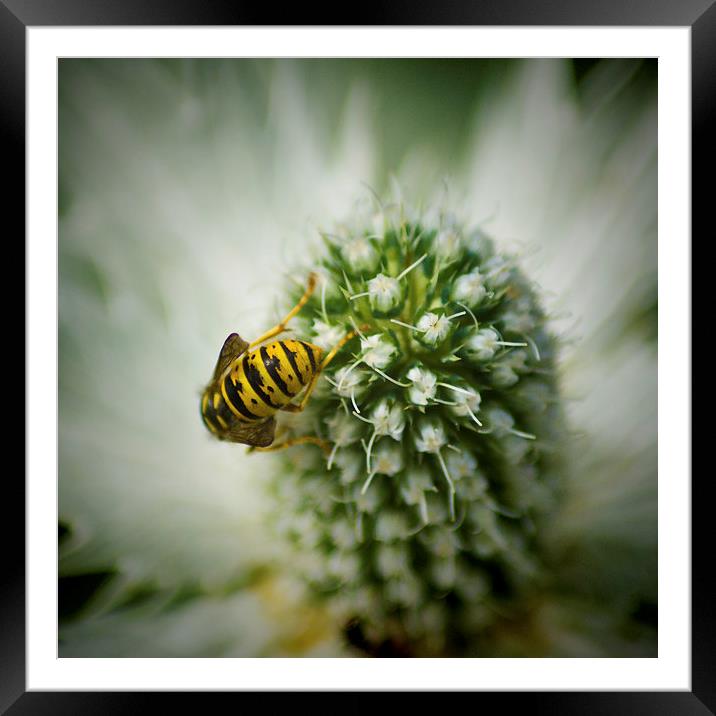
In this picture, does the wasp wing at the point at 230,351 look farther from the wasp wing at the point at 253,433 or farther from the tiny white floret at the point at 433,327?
the tiny white floret at the point at 433,327

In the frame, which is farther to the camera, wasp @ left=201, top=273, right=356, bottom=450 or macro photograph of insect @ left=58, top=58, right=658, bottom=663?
macro photograph of insect @ left=58, top=58, right=658, bottom=663

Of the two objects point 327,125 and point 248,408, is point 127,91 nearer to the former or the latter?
point 327,125

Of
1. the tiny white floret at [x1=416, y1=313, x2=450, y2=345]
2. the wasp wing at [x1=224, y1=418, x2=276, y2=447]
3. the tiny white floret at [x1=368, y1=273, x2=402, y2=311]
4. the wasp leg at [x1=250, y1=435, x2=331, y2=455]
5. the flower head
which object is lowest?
the wasp leg at [x1=250, y1=435, x2=331, y2=455]

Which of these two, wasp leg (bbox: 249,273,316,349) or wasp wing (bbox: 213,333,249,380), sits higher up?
wasp leg (bbox: 249,273,316,349)

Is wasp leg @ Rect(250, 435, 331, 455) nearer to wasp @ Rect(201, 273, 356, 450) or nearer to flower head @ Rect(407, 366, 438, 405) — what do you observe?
wasp @ Rect(201, 273, 356, 450)

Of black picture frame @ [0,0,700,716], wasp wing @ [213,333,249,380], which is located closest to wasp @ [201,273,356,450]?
wasp wing @ [213,333,249,380]

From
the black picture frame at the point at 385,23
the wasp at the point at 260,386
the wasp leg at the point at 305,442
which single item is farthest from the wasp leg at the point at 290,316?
the black picture frame at the point at 385,23

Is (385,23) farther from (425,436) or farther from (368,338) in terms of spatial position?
(425,436)

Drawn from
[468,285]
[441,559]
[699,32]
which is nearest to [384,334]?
[468,285]

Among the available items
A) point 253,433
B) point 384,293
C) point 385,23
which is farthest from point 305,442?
point 385,23
